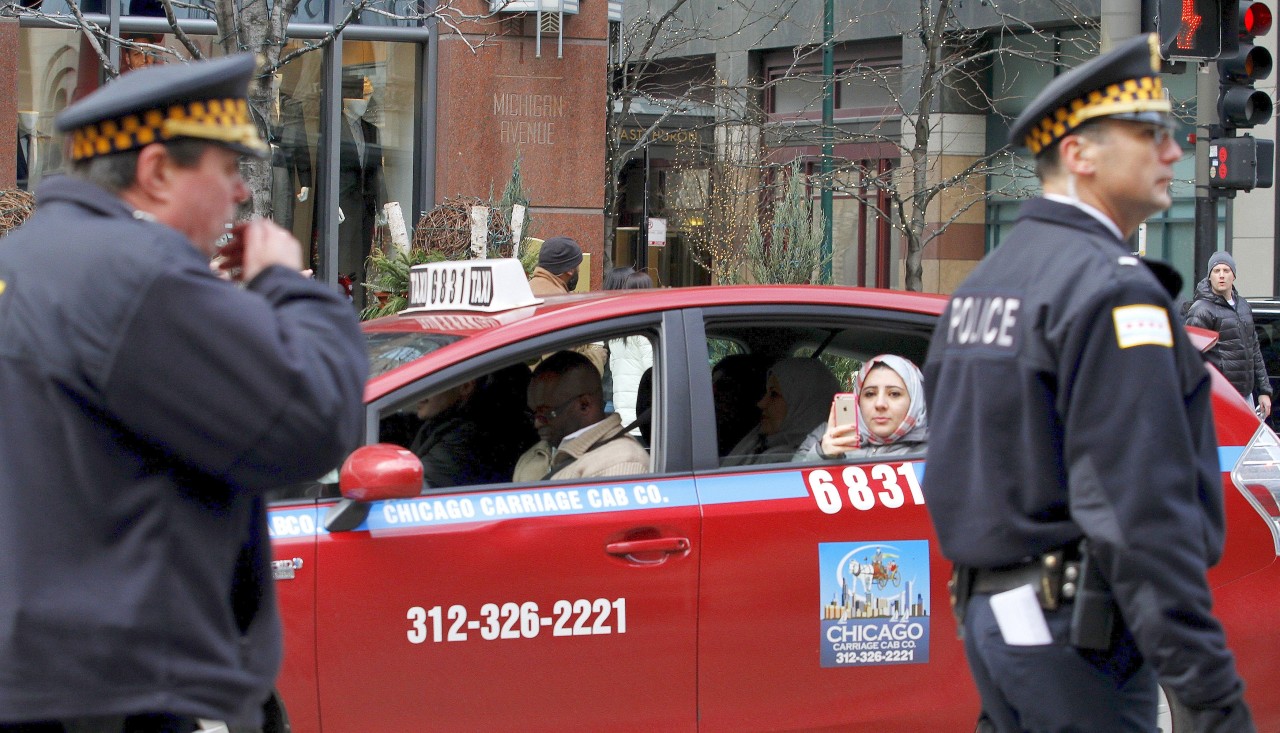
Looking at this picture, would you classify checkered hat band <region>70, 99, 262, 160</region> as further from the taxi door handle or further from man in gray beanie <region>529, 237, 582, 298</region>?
man in gray beanie <region>529, 237, 582, 298</region>

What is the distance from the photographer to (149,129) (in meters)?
2.11

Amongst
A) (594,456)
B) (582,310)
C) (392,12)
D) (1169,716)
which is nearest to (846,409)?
(594,456)

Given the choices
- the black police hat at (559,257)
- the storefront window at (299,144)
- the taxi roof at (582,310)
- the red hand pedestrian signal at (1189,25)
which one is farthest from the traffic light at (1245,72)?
the storefront window at (299,144)

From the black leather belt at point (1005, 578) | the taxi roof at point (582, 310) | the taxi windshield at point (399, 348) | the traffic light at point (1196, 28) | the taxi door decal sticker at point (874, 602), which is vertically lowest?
the taxi door decal sticker at point (874, 602)

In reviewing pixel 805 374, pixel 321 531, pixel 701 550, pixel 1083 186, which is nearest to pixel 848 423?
pixel 805 374

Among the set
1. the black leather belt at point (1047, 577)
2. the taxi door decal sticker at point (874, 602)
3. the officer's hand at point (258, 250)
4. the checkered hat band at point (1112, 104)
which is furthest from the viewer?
the taxi door decal sticker at point (874, 602)

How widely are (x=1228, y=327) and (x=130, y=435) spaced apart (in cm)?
1118

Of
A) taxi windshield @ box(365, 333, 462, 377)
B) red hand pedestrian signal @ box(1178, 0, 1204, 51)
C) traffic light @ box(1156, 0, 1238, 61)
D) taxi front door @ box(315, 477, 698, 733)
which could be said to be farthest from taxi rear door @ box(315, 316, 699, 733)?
red hand pedestrian signal @ box(1178, 0, 1204, 51)

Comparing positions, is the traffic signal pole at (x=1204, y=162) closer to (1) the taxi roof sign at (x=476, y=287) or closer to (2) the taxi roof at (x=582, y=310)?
(2) the taxi roof at (x=582, y=310)

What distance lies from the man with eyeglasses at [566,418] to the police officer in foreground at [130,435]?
2673 millimetres

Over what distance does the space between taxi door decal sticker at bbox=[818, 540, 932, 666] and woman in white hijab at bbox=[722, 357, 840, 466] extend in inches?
19.5

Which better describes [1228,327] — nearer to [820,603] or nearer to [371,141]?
[371,141]

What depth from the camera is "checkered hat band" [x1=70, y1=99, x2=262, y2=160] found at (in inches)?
83.0

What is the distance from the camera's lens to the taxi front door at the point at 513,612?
4074 millimetres
